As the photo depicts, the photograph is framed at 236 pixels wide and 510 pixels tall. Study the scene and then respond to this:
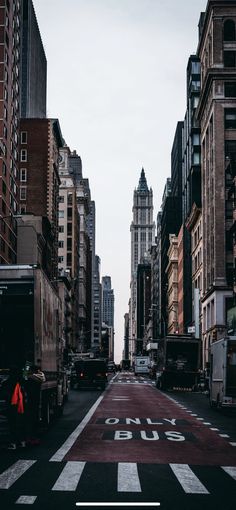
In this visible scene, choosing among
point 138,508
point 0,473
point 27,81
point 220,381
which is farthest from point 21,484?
point 27,81

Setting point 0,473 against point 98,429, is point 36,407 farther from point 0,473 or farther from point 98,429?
point 0,473

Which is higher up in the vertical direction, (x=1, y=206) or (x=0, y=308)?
(x=1, y=206)

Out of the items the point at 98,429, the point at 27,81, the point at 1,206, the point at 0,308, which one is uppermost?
the point at 27,81

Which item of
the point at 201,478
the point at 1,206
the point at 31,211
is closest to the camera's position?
the point at 201,478

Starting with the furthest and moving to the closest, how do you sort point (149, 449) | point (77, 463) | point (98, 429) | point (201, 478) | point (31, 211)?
point (31, 211) < point (98, 429) < point (149, 449) < point (77, 463) < point (201, 478)

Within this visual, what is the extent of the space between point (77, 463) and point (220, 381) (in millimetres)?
18156

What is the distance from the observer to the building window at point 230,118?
8794 cm

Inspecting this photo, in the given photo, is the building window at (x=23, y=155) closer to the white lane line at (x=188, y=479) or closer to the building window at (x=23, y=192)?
the building window at (x=23, y=192)

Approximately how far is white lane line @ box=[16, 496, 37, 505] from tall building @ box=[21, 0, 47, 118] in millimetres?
164992

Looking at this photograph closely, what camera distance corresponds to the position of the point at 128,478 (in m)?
12.2

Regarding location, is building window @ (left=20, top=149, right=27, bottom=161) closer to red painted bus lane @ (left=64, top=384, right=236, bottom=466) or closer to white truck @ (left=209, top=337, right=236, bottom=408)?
white truck @ (left=209, top=337, right=236, bottom=408)

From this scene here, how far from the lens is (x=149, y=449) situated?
16.6 m

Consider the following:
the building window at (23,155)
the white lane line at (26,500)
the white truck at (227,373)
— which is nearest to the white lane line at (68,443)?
the white lane line at (26,500)

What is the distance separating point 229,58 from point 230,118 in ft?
23.6
